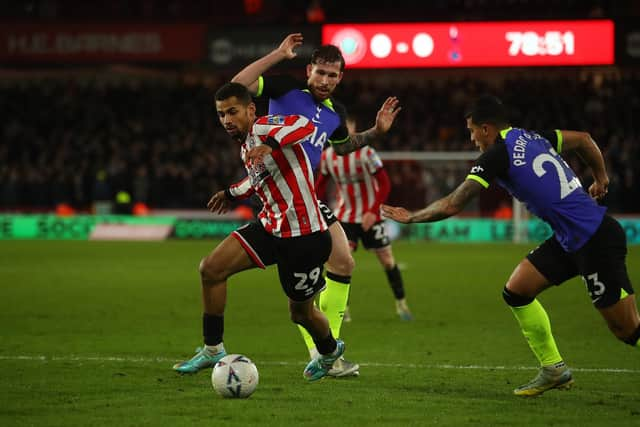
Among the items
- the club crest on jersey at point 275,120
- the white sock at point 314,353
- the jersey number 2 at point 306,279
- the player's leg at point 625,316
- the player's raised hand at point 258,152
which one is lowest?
the white sock at point 314,353

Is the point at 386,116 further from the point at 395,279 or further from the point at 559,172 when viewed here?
the point at 395,279

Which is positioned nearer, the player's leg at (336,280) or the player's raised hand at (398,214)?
the player's raised hand at (398,214)

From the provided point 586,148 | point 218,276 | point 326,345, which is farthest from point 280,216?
point 586,148

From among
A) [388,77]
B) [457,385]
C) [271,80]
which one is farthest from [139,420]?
[388,77]

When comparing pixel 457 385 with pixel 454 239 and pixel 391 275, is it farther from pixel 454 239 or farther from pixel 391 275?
pixel 454 239

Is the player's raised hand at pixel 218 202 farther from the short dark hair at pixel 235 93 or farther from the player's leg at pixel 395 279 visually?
the player's leg at pixel 395 279

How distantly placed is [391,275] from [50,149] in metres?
22.3

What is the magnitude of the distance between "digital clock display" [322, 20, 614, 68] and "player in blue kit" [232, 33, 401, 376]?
613 inches

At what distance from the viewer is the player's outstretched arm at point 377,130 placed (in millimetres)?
7996

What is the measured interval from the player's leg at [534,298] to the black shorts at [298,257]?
129 cm

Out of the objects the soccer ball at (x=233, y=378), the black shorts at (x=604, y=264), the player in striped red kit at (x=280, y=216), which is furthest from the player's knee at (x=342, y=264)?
the black shorts at (x=604, y=264)

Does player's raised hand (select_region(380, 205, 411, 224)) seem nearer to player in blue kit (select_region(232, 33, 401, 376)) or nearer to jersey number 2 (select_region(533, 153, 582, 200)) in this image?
jersey number 2 (select_region(533, 153, 582, 200))

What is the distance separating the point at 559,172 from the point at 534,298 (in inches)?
36.6

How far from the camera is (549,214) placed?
691cm
